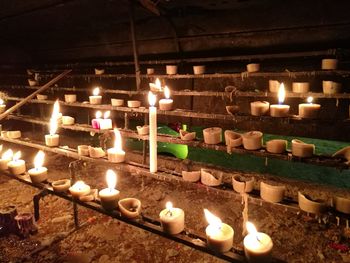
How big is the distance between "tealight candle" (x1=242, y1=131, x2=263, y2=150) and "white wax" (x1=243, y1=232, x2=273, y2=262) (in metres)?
1.26

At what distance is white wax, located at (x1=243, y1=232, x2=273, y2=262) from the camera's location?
1.96m

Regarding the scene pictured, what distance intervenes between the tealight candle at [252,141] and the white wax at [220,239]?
118 centimetres

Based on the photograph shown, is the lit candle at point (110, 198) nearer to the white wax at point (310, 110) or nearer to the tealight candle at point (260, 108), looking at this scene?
the tealight candle at point (260, 108)

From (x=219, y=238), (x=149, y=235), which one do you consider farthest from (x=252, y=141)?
(x=149, y=235)

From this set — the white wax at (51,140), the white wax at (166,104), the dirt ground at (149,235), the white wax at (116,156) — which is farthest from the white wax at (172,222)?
the white wax at (51,140)

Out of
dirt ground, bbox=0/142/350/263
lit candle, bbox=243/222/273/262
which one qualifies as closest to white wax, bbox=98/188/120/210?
dirt ground, bbox=0/142/350/263

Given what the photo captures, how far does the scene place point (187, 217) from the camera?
4195 millimetres

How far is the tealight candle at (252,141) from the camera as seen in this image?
10.2 feet

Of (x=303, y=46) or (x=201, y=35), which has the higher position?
(x=201, y=35)

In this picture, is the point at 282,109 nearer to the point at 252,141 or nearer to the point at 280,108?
the point at 280,108

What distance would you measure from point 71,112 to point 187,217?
17.0 feet

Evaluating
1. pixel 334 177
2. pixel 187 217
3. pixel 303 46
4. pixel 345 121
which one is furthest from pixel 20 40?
pixel 334 177

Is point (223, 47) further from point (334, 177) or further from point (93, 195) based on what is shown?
point (334, 177)

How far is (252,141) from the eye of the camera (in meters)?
3.10
